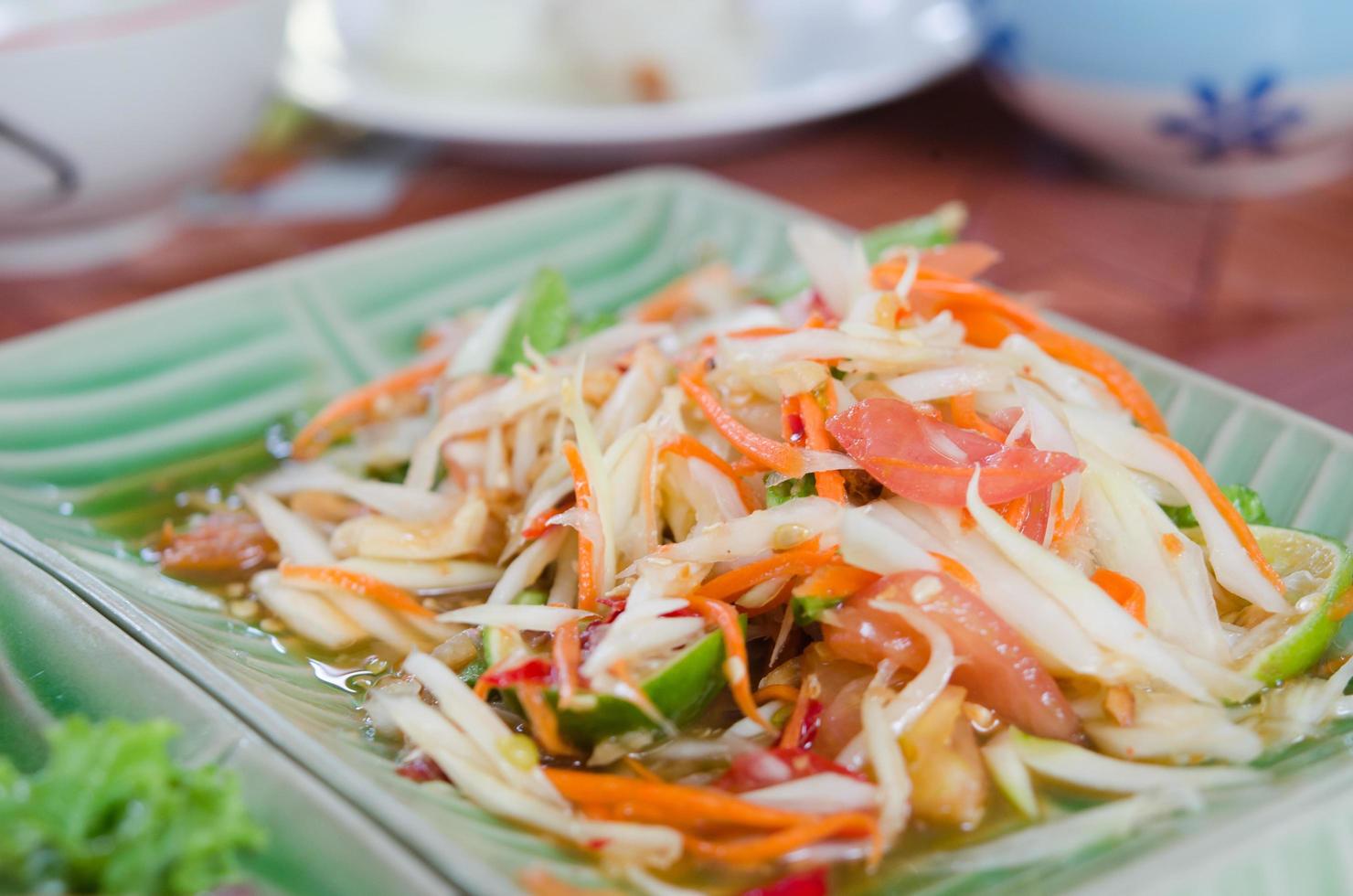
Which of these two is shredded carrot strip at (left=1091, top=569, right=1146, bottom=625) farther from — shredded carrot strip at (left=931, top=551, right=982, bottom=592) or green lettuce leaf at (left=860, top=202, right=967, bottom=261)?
green lettuce leaf at (left=860, top=202, right=967, bottom=261)

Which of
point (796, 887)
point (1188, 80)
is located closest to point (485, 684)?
point (796, 887)

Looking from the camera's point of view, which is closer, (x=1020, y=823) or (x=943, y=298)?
(x=1020, y=823)

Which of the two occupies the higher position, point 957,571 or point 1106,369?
point 1106,369

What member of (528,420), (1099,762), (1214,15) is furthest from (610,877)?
(1214,15)

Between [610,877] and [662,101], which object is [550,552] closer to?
[610,877]

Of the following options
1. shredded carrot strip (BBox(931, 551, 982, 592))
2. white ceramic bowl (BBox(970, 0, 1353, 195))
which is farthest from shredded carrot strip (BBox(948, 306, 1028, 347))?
white ceramic bowl (BBox(970, 0, 1353, 195))

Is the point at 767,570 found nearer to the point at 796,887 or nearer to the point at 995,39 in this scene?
the point at 796,887

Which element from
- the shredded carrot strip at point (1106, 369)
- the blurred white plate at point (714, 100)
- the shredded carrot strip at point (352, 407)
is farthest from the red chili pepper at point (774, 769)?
the blurred white plate at point (714, 100)
